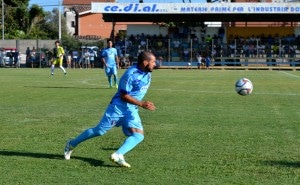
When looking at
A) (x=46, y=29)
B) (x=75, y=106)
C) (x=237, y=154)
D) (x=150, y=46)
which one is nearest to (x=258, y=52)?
(x=150, y=46)

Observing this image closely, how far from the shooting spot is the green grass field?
25.8ft

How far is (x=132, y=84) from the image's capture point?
27.8 ft

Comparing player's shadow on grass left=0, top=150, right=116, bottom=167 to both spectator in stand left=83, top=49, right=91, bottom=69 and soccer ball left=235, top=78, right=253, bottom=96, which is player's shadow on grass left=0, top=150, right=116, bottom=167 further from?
spectator in stand left=83, top=49, right=91, bottom=69

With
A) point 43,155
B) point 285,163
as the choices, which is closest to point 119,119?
point 43,155

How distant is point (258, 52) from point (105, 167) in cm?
4628

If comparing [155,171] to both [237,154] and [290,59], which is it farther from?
[290,59]

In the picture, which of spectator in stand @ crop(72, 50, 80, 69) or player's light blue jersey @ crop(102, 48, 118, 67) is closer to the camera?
player's light blue jersey @ crop(102, 48, 118, 67)

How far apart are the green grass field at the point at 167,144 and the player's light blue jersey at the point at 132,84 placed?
89 centimetres

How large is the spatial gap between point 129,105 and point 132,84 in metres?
0.34

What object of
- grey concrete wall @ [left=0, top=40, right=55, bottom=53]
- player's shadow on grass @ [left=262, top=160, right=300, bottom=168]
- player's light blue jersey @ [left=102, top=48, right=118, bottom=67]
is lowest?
player's shadow on grass @ [left=262, top=160, right=300, bottom=168]

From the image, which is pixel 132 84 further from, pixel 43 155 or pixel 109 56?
pixel 109 56

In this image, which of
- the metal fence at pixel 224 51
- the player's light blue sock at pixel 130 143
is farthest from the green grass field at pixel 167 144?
the metal fence at pixel 224 51

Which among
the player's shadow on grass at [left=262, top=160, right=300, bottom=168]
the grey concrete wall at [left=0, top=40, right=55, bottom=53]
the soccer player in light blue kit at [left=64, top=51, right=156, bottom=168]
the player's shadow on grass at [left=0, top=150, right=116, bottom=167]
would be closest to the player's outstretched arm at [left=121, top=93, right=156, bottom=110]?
the soccer player in light blue kit at [left=64, top=51, right=156, bottom=168]

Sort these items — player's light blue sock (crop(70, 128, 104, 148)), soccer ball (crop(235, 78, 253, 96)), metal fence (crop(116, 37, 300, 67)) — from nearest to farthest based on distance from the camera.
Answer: player's light blue sock (crop(70, 128, 104, 148)) → soccer ball (crop(235, 78, 253, 96)) → metal fence (crop(116, 37, 300, 67))
